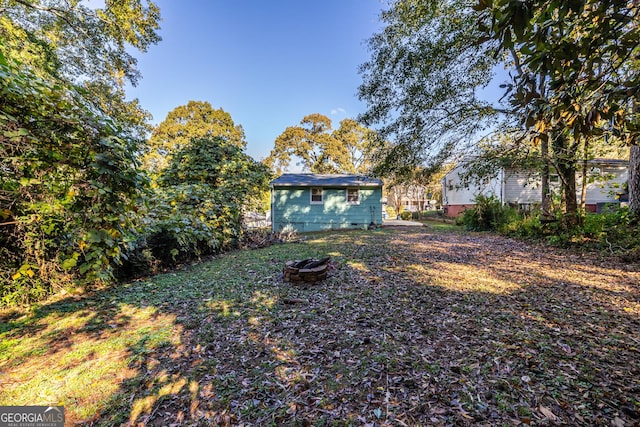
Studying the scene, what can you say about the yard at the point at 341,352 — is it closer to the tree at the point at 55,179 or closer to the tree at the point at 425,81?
the tree at the point at 55,179

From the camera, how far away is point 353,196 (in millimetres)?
14086

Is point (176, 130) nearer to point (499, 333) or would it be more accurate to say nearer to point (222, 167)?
point (222, 167)

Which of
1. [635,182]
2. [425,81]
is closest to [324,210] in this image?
[425,81]

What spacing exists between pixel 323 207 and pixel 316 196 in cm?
74

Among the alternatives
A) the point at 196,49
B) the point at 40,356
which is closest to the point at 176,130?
the point at 196,49

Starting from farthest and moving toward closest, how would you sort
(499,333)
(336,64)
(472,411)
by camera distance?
1. (336,64)
2. (499,333)
3. (472,411)

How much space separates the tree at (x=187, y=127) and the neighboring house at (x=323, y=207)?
34.7 feet

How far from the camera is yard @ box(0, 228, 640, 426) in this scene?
74.7 inches

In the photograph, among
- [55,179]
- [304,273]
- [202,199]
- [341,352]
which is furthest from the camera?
[202,199]

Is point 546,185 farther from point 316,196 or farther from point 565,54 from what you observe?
point 316,196

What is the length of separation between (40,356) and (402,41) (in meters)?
8.57

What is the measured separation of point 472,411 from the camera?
1.82 meters

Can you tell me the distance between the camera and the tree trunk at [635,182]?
6.30 metres

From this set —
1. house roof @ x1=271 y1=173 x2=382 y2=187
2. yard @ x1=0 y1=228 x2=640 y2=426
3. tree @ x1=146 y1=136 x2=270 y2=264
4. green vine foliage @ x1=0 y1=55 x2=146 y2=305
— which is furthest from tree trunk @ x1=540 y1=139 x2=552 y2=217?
green vine foliage @ x1=0 y1=55 x2=146 y2=305
